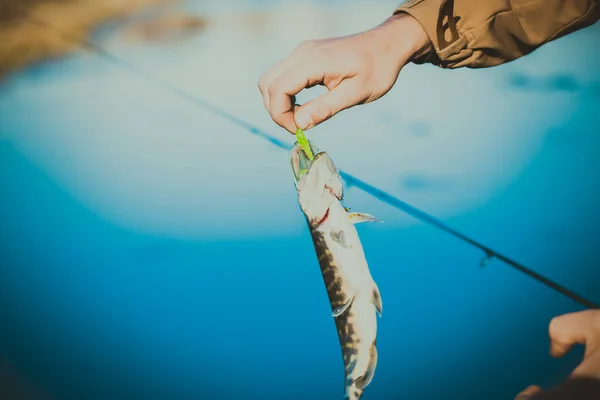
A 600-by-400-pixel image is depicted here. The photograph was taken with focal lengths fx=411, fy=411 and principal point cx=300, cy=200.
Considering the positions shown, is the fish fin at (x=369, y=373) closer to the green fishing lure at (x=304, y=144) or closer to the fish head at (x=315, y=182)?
the fish head at (x=315, y=182)

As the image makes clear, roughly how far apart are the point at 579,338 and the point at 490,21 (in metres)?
0.70

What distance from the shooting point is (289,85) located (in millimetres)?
857

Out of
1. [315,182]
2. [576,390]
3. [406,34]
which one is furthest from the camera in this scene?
[406,34]

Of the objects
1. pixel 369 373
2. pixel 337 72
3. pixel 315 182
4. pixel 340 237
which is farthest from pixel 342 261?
pixel 337 72

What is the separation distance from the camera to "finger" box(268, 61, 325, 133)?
2.82ft

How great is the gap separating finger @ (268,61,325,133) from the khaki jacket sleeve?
0.29 meters

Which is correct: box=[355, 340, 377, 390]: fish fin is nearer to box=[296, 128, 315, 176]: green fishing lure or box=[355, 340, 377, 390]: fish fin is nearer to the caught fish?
the caught fish

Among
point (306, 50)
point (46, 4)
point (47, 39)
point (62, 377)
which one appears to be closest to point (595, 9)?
point (306, 50)

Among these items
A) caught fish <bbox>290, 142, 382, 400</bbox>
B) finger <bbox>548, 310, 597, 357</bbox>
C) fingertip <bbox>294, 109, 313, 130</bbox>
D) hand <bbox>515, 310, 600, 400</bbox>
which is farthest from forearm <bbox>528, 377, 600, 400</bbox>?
fingertip <bbox>294, 109, 313, 130</bbox>

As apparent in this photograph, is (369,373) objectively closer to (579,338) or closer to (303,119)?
(579,338)

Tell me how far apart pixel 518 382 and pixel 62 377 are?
5.28 meters

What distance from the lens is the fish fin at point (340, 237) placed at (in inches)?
35.1

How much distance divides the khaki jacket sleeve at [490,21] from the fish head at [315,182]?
15.6 inches

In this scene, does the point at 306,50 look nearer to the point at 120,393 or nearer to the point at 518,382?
the point at 120,393
